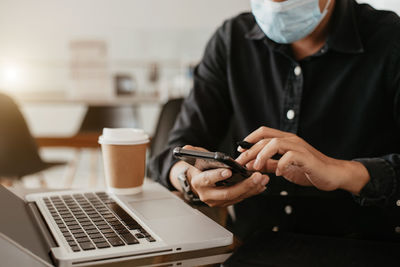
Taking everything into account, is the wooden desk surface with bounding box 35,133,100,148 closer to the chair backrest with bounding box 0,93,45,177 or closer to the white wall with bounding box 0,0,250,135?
the chair backrest with bounding box 0,93,45,177

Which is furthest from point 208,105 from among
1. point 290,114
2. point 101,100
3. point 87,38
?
point 87,38

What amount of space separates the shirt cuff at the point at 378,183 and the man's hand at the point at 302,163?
1cm

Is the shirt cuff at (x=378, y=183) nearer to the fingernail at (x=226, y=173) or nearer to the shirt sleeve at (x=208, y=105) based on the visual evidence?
the fingernail at (x=226, y=173)

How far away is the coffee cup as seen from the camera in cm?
83

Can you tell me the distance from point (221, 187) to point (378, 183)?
0.28 m

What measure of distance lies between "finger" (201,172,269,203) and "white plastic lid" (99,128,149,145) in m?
0.17

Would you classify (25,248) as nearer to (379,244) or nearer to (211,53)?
(379,244)

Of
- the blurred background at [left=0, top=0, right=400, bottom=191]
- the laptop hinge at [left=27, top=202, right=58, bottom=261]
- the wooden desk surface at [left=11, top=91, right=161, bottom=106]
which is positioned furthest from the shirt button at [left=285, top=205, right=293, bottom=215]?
the blurred background at [left=0, top=0, right=400, bottom=191]

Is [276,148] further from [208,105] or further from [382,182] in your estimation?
[208,105]

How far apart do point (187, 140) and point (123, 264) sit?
0.58m

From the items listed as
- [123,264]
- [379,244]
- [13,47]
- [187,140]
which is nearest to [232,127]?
[187,140]

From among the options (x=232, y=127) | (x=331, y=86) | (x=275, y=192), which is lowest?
(x=275, y=192)

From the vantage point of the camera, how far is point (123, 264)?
526mm

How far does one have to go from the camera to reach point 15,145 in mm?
2303
